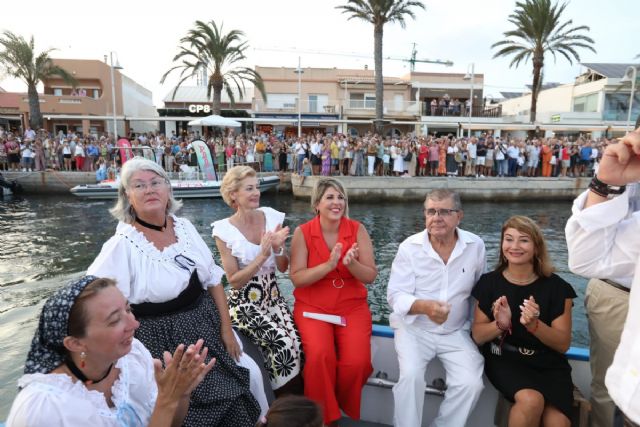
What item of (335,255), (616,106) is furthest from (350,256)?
(616,106)

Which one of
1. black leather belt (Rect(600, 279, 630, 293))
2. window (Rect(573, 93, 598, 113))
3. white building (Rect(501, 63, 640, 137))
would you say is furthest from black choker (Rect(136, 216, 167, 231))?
window (Rect(573, 93, 598, 113))

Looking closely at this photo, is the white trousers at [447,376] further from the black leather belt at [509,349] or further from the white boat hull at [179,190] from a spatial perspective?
the white boat hull at [179,190]

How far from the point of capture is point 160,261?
2.45m

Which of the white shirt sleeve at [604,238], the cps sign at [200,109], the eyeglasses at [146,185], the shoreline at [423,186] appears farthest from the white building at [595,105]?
the eyeglasses at [146,185]

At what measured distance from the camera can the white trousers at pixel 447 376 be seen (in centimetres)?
263

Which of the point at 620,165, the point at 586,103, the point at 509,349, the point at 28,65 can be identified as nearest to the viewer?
the point at 620,165

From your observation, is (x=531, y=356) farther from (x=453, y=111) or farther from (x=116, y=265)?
(x=453, y=111)

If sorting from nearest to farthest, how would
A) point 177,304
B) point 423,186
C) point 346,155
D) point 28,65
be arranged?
point 177,304
point 423,186
point 346,155
point 28,65

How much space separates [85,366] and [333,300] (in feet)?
5.72

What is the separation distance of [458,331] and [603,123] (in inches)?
1307

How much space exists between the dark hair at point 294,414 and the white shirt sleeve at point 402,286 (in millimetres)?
1430

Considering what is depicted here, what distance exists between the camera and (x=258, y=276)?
10.4 feet

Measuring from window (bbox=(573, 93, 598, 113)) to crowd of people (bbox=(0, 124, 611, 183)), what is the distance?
18086 mm

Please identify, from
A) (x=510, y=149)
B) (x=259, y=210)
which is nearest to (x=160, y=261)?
(x=259, y=210)
